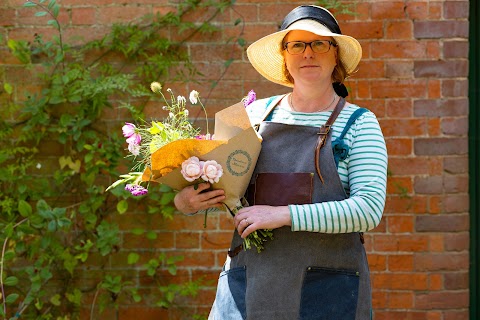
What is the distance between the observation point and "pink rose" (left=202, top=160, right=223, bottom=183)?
2.45 meters

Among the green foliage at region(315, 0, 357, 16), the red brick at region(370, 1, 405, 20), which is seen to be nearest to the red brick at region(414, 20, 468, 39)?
the red brick at region(370, 1, 405, 20)

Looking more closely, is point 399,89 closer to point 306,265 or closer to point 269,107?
point 269,107

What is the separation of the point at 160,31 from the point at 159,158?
1.80m

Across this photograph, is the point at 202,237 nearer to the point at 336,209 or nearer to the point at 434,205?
the point at 434,205

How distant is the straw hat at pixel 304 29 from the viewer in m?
2.59

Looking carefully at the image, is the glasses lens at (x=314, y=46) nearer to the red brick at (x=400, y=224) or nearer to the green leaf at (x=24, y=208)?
the red brick at (x=400, y=224)

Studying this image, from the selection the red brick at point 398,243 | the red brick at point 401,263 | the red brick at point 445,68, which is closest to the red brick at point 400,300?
the red brick at point 401,263

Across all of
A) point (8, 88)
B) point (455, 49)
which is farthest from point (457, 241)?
point (8, 88)

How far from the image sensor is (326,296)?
2.51 m

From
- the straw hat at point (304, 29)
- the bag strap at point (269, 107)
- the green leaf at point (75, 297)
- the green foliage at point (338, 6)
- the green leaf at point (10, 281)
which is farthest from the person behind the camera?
the green leaf at point (75, 297)

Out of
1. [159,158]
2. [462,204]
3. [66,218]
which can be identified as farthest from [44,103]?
[462,204]

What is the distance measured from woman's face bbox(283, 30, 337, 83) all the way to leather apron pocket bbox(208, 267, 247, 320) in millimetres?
718

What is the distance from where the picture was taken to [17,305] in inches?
163

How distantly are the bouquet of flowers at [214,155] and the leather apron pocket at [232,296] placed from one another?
129 mm
